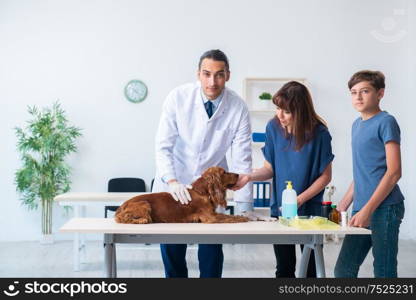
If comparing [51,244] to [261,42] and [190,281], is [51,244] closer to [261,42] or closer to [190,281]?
[261,42]

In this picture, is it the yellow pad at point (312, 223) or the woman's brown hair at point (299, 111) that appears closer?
the yellow pad at point (312, 223)

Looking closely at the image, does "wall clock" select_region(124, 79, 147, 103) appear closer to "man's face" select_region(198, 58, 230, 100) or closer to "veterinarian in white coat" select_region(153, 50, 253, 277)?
"veterinarian in white coat" select_region(153, 50, 253, 277)

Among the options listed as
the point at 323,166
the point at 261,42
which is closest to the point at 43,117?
the point at 261,42

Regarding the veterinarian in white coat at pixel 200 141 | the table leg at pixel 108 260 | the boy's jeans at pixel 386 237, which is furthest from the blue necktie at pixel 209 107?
the boy's jeans at pixel 386 237

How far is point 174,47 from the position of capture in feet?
22.2

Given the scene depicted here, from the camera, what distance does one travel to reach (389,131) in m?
2.35

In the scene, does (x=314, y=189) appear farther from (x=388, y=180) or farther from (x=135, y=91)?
(x=135, y=91)

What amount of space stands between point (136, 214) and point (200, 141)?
23.7 inches

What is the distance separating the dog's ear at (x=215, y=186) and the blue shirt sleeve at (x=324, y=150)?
497mm

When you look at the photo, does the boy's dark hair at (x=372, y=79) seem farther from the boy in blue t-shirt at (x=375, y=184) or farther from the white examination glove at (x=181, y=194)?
the white examination glove at (x=181, y=194)

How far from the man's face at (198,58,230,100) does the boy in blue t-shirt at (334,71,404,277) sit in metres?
0.62

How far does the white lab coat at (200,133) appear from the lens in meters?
2.91

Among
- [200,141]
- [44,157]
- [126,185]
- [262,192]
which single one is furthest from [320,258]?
[44,157]

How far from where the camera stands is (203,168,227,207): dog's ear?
8.43 ft
